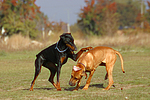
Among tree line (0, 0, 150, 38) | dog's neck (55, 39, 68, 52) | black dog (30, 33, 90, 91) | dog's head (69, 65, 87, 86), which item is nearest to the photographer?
dog's head (69, 65, 87, 86)

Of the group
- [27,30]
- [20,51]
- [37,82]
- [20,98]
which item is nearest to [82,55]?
[20,98]

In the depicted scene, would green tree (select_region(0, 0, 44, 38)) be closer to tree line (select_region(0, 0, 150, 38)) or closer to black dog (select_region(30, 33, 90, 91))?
tree line (select_region(0, 0, 150, 38))

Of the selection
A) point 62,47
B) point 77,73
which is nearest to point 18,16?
point 62,47

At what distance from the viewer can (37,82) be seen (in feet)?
34.9

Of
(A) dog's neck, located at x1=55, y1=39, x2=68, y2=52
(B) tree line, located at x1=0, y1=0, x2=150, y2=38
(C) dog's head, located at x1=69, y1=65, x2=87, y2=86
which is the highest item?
(B) tree line, located at x1=0, y1=0, x2=150, y2=38

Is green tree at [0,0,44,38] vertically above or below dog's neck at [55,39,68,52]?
above

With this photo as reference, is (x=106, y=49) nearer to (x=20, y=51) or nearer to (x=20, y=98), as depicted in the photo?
(x=20, y=98)

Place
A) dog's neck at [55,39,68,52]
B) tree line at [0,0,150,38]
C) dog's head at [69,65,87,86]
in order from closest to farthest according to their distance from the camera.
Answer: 1. dog's head at [69,65,87,86]
2. dog's neck at [55,39,68,52]
3. tree line at [0,0,150,38]

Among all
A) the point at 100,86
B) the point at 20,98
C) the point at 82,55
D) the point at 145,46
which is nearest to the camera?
the point at 20,98

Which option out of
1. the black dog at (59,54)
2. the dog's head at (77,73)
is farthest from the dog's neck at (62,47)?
the dog's head at (77,73)

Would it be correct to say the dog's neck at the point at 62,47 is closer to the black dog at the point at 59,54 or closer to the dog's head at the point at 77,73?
the black dog at the point at 59,54

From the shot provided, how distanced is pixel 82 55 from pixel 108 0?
4005 centimetres

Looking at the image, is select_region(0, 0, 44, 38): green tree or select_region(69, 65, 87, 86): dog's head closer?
select_region(69, 65, 87, 86): dog's head

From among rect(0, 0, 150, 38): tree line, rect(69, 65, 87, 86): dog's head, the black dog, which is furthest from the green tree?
rect(69, 65, 87, 86): dog's head
